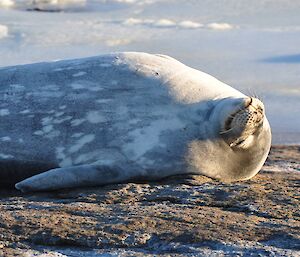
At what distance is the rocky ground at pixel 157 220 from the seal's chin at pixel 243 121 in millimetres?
312

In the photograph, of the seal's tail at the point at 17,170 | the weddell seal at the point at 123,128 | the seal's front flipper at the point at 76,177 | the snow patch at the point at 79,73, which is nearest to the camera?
the seal's front flipper at the point at 76,177

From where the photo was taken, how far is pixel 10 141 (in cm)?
544

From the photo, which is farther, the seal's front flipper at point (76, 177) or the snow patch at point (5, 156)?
the snow patch at point (5, 156)

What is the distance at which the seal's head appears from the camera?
17.4ft

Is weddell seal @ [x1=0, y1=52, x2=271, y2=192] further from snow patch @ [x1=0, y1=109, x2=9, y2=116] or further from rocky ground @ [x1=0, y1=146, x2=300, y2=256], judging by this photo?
rocky ground @ [x1=0, y1=146, x2=300, y2=256]

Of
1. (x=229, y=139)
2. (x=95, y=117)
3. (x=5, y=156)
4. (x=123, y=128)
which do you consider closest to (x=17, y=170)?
(x=5, y=156)

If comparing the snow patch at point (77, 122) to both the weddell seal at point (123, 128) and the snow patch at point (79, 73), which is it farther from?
the snow patch at point (79, 73)

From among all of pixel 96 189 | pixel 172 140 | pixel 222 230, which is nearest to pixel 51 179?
pixel 96 189

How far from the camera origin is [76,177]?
5129 millimetres

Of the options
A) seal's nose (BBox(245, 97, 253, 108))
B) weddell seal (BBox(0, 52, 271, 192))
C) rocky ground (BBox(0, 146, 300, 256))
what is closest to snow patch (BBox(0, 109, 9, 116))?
weddell seal (BBox(0, 52, 271, 192))

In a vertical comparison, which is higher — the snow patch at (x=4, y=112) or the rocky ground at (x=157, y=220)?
the snow patch at (x=4, y=112)

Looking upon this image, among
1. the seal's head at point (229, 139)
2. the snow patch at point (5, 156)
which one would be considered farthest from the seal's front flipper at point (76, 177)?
the seal's head at point (229, 139)

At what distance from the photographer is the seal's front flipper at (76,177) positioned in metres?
5.11

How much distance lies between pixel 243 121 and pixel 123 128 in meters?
0.76
